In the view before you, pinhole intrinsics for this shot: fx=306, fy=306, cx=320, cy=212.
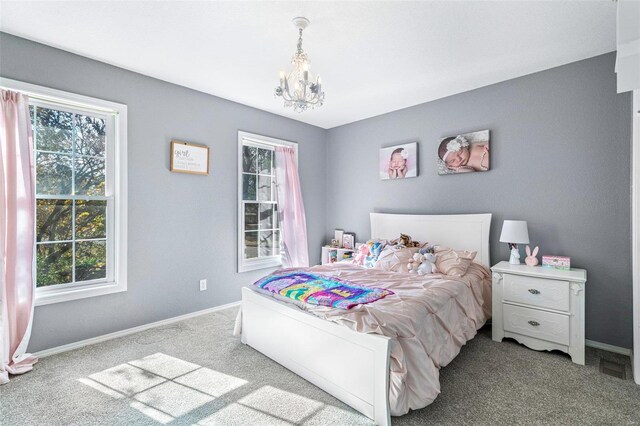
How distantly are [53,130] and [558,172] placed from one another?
471 cm

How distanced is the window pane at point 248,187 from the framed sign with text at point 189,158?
0.57 metres

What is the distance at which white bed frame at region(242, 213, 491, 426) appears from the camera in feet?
5.73

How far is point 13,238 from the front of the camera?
94.7 inches

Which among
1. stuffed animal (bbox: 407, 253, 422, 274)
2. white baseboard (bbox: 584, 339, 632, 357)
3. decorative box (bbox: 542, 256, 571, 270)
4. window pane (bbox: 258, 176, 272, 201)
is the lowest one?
white baseboard (bbox: 584, 339, 632, 357)

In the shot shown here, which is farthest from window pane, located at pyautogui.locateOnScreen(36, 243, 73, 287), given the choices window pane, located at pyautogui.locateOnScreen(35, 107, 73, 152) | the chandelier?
the chandelier

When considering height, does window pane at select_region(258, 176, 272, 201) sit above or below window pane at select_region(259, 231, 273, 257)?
above

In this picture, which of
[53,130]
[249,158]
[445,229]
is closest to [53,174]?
[53,130]

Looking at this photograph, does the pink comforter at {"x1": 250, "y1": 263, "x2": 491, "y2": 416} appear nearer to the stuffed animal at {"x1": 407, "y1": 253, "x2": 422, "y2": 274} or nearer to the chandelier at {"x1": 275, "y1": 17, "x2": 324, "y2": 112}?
the stuffed animal at {"x1": 407, "y1": 253, "x2": 422, "y2": 274}

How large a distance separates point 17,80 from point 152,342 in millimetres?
2479

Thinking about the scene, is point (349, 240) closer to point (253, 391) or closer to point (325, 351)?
point (325, 351)

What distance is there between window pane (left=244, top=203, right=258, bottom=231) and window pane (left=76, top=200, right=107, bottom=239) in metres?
1.57

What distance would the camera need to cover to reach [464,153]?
3.54 meters

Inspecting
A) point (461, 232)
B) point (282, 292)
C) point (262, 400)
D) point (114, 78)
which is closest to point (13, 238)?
point (114, 78)

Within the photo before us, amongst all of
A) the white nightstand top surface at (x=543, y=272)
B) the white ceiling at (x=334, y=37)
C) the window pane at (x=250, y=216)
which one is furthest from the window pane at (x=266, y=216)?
the white nightstand top surface at (x=543, y=272)
